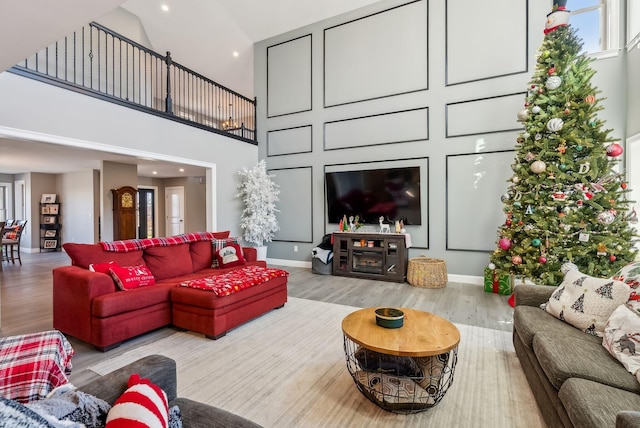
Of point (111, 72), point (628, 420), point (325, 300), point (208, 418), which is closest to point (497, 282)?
point (325, 300)

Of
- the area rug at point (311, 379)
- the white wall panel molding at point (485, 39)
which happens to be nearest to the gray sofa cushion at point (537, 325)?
the area rug at point (311, 379)

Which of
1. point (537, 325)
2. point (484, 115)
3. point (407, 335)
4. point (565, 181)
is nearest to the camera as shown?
point (407, 335)

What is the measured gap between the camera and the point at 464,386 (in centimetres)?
201

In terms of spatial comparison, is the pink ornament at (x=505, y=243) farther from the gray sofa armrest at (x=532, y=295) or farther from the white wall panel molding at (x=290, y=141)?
the white wall panel molding at (x=290, y=141)

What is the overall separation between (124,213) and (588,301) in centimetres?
755

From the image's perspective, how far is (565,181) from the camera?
3400 millimetres

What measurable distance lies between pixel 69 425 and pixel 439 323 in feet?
6.29

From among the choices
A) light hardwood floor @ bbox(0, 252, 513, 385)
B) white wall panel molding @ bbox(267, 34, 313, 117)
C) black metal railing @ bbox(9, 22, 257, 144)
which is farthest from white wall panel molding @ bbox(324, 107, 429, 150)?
light hardwood floor @ bbox(0, 252, 513, 385)

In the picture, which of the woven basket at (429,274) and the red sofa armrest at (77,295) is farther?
the woven basket at (429,274)

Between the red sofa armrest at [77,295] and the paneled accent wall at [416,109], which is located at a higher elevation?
the paneled accent wall at [416,109]

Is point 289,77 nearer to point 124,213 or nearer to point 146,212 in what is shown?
point 124,213

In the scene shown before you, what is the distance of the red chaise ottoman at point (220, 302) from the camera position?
9.02 ft

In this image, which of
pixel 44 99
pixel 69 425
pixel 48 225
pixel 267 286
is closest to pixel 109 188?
pixel 44 99

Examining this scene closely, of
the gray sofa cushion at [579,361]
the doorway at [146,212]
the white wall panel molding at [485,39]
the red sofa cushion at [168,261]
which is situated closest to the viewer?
the gray sofa cushion at [579,361]
